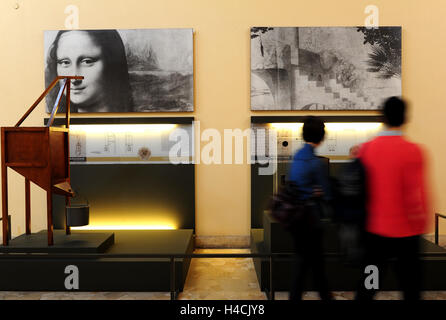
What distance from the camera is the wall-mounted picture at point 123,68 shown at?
5.53 metres

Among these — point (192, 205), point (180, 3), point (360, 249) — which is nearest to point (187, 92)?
point (180, 3)

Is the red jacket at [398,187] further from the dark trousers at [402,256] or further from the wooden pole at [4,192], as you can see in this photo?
the wooden pole at [4,192]

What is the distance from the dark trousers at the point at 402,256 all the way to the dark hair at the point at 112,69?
4.50 m

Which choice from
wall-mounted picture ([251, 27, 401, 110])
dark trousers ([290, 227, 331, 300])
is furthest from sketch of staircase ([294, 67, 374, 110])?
dark trousers ([290, 227, 331, 300])

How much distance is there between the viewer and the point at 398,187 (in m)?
1.93

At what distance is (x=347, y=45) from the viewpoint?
5.50 meters

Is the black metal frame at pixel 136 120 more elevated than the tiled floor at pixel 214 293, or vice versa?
the black metal frame at pixel 136 120

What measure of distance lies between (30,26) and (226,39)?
325 centimetres

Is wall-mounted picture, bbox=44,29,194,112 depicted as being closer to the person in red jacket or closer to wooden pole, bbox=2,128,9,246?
wooden pole, bbox=2,128,9,246

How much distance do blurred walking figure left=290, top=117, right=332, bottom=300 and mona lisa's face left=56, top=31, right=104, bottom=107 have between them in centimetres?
418

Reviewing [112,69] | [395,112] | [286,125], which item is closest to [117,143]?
[112,69]

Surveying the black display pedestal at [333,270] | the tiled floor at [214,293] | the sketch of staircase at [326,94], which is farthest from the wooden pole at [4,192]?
the sketch of staircase at [326,94]

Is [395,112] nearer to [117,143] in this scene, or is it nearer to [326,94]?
[326,94]

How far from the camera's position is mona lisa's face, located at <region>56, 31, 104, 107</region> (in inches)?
219
